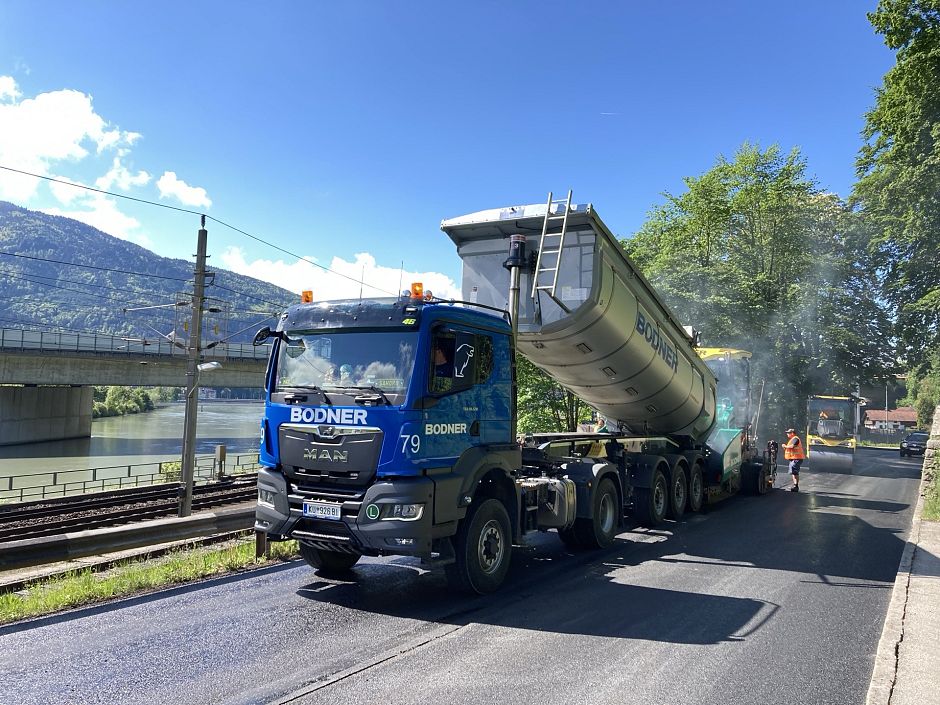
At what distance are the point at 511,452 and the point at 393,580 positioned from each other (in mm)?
1948

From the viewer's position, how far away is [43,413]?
41.9m

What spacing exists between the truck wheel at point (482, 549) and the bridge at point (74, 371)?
2611 cm

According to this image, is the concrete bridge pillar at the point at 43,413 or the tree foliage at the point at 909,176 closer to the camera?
the tree foliage at the point at 909,176

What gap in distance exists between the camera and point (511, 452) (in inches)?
285

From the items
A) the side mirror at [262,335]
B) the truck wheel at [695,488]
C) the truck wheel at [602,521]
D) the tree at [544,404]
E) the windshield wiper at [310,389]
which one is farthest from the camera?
the tree at [544,404]

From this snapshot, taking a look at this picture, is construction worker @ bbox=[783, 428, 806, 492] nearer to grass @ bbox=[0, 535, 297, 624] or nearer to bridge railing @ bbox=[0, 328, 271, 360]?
grass @ bbox=[0, 535, 297, 624]

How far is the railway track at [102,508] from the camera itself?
1441 centimetres

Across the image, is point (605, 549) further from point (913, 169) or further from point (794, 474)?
point (913, 169)

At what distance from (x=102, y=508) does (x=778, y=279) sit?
2916 cm

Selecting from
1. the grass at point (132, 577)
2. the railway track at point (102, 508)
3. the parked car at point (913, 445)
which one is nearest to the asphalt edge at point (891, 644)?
the grass at point (132, 577)

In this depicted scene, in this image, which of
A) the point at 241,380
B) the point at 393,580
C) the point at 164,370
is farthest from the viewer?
the point at 241,380

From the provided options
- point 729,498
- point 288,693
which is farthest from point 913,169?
point 288,693

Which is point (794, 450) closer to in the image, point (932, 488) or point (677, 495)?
point (932, 488)

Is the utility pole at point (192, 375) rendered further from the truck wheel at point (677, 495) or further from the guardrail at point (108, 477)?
the truck wheel at point (677, 495)
